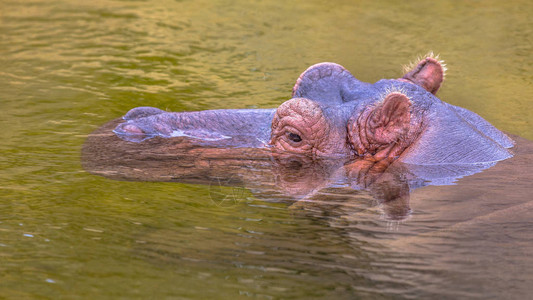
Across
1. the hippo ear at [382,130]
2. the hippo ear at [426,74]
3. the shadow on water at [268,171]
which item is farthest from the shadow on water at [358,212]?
the hippo ear at [426,74]

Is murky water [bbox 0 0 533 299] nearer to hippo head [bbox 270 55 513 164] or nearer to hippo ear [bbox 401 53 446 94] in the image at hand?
hippo head [bbox 270 55 513 164]

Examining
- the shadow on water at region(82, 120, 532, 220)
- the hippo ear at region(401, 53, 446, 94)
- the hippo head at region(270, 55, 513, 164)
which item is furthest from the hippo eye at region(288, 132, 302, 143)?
the hippo ear at region(401, 53, 446, 94)

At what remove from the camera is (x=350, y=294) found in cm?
355

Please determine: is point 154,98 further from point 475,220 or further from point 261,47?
point 475,220

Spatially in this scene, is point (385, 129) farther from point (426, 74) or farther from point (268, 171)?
point (426, 74)

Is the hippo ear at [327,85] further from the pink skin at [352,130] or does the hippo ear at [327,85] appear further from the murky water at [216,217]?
the murky water at [216,217]

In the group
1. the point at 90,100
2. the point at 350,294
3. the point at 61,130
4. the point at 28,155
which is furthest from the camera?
the point at 90,100

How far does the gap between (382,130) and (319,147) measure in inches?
17.3

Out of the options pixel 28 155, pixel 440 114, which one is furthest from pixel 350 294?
pixel 28 155

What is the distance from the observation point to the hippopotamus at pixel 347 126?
5.00 m

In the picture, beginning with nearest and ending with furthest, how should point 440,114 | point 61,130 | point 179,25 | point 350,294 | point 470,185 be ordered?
point 350,294, point 470,185, point 440,114, point 61,130, point 179,25

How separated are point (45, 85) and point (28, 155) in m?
2.29

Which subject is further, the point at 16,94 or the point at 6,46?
the point at 6,46

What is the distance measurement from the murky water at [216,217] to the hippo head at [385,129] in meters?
0.26
